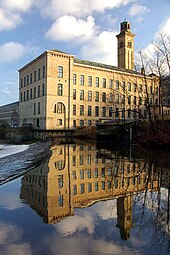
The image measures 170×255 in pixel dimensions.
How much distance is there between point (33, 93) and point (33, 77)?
4080 millimetres

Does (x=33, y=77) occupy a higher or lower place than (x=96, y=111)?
higher

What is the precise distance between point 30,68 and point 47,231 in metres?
58.6

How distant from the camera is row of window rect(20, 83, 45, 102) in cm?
5229

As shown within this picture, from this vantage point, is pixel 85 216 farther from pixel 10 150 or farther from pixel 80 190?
pixel 10 150

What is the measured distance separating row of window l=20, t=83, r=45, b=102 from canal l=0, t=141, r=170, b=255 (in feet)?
149

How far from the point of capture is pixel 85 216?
16.5 ft

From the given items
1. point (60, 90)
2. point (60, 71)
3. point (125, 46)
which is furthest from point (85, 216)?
point (125, 46)

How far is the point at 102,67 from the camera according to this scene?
59.2m

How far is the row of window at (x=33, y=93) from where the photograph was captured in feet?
172

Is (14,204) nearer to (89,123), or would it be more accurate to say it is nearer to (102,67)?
(89,123)

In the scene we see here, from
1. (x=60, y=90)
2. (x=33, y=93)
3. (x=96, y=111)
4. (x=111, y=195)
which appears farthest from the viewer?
(x=96, y=111)

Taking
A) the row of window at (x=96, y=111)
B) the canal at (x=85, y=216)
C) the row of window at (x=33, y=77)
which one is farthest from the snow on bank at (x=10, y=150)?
the row of window at (x=96, y=111)

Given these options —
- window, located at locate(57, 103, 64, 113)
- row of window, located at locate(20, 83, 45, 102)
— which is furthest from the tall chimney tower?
row of window, located at locate(20, 83, 45, 102)

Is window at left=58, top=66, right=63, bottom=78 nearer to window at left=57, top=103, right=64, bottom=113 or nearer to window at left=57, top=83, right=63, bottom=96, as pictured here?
window at left=57, top=83, right=63, bottom=96
